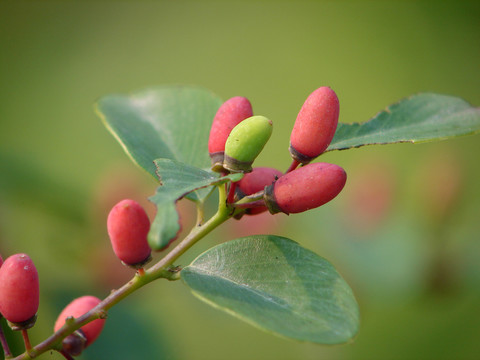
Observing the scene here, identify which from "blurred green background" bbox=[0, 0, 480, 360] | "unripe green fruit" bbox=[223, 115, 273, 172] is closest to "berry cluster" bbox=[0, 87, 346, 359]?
"unripe green fruit" bbox=[223, 115, 273, 172]

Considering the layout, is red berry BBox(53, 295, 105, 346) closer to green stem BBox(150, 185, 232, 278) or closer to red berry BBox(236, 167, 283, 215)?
green stem BBox(150, 185, 232, 278)

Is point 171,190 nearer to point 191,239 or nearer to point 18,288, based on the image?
point 191,239

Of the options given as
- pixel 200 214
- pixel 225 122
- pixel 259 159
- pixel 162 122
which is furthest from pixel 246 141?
pixel 259 159

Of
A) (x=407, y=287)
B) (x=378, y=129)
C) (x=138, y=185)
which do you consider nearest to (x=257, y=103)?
(x=138, y=185)

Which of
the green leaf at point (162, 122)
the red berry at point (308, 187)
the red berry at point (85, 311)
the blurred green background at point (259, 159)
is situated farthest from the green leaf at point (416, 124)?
the blurred green background at point (259, 159)

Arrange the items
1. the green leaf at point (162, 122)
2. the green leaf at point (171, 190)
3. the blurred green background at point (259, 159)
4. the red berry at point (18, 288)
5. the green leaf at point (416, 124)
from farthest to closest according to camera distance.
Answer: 1. the blurred green background at point (259, 159)
2. the green leaf at point (162, 122)
3. the green leaf at point (416, 124)
4. the red berry at point (18, 288)
5. the green leaf at point (171, 190)

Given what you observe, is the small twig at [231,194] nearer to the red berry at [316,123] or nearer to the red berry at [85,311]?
the red berry at [316,123]
